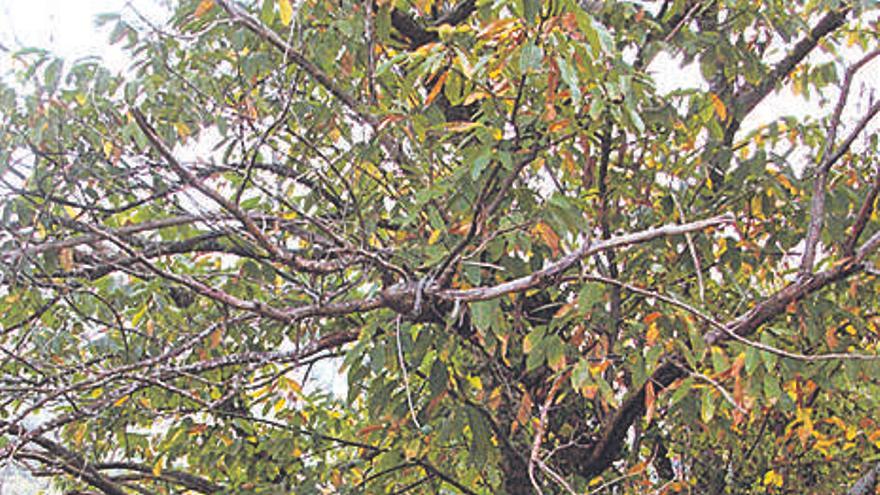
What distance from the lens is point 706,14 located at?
253 cm

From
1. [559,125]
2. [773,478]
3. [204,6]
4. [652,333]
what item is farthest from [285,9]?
[773,478]

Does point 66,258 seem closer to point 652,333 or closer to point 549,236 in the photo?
point 549,236

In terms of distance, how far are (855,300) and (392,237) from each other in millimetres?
1307

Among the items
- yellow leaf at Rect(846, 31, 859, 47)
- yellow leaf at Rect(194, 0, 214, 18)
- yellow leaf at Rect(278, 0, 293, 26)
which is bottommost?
yellow leaf at Rect(846, 31, 859, 47)

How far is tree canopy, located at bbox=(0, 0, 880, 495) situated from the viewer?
1.69 m

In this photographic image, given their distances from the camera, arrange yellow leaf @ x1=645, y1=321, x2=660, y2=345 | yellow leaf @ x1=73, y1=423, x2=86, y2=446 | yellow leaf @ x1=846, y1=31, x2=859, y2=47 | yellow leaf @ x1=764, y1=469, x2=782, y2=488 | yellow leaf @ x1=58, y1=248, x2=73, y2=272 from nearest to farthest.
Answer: yellow leaf @ x1=58, y1=248, x2=73, y2=272, yellow leaf @ x1=645, y1=321, x2=660, y2=345, yellow leaf @ x1=73, y1=423, x2=86, y2=446, yellow leaf @ x1=846, y1=31, x2=859, y2=47, yellow leaf @ x1=764, y1=469, x2=782, y2=488

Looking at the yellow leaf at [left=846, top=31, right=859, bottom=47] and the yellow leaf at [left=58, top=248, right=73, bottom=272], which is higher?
the yellow leaf at [left=58, top=248, right=73, bottom=272]

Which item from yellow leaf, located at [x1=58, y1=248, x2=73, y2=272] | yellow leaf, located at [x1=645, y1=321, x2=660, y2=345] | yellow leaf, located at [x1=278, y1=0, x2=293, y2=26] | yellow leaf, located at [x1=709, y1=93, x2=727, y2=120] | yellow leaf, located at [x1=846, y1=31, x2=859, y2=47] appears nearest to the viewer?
yellow leaf, located at [x1=278, y1=0, x2=293, y2=26]

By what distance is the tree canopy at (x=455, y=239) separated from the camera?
5.56 ft

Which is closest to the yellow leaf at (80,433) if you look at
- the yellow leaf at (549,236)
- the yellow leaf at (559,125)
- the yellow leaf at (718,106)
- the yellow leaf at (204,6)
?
the yellow leaf at (204,6)

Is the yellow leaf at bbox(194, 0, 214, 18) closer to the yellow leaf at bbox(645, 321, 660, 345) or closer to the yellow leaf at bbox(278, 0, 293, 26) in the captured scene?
the yellow leaf at bbox(278, 0, 293, 26)

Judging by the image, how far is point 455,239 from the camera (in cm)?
195

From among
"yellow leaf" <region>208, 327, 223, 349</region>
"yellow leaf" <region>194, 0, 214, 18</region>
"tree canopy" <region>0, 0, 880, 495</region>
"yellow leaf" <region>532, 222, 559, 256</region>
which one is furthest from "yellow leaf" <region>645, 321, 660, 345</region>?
"yellow leaf" <region>194, 0, 214, 18</region>

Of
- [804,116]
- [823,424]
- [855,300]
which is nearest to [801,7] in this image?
[804,116]
